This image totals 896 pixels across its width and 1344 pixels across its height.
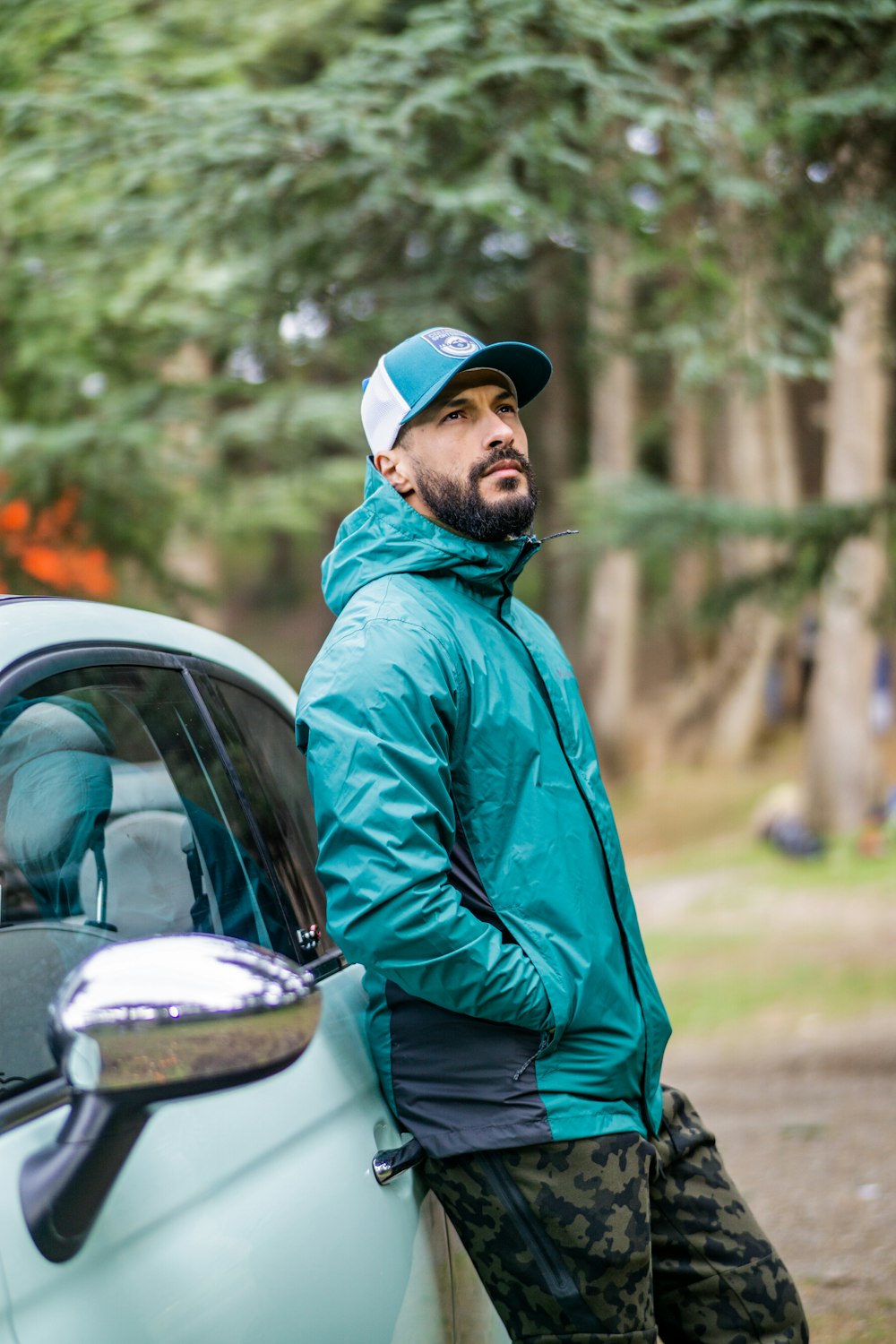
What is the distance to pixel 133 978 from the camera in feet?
4.43

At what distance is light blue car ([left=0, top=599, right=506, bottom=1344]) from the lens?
4.52 feet

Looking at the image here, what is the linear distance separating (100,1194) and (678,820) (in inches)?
608

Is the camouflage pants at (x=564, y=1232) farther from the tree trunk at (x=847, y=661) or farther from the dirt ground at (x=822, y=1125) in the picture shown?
the tree trunk at (x=847, y=661)

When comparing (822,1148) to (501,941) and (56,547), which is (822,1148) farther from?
(56,547)

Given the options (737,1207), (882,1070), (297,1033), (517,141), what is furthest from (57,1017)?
(882,1070)

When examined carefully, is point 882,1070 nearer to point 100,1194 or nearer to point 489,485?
point 489,485

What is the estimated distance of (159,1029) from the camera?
1.34 metres

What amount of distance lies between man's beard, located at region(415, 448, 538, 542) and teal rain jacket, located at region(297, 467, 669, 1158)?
49 mm

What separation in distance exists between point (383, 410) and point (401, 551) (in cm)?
30

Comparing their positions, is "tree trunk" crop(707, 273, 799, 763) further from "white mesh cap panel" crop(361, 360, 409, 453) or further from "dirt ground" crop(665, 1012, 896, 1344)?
"white mesh cap panel" crop(361, 360, 409, 453)

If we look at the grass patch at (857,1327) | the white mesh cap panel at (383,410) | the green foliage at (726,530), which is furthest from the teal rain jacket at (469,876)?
the green foliage at (726,530)

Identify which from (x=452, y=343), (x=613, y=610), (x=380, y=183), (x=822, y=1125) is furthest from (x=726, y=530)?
(x=613, y=610)

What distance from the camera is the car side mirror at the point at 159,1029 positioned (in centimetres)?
133

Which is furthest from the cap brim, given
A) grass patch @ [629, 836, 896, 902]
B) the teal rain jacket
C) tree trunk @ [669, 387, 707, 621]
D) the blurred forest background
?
tree trunk @ [669, 387, 707, 621]
